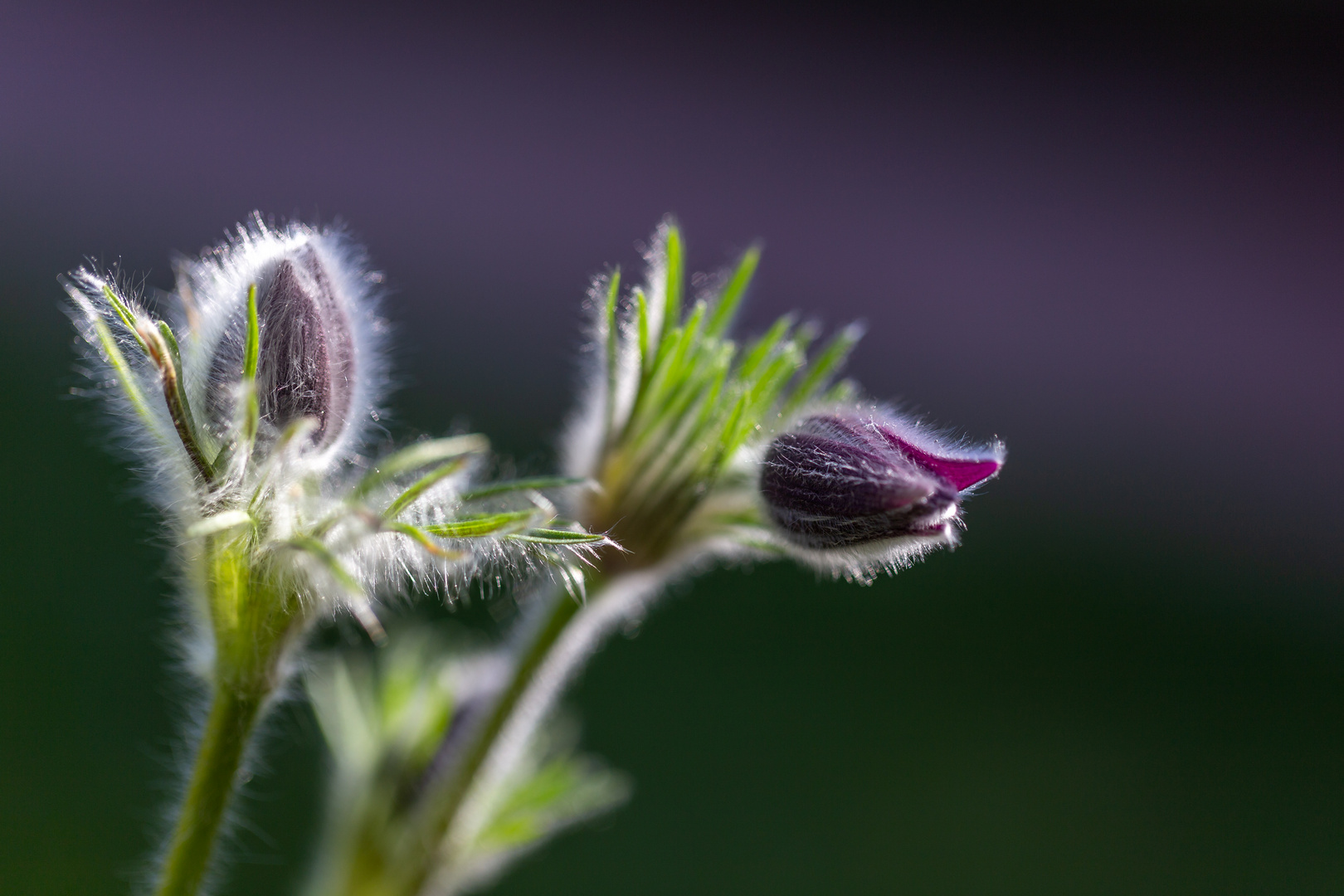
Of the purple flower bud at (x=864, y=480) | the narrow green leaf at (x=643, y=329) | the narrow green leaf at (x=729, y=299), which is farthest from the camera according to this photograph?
the narrow green leaf at (x=729, y=299)

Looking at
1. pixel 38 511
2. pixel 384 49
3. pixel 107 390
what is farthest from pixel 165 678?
pixel 384 49

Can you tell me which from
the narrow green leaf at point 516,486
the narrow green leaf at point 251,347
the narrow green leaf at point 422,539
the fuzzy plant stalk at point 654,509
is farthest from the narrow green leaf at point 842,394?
the narrow green leaf at point 251,347

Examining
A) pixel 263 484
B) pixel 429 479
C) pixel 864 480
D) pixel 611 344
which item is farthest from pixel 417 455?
pixel 864 480

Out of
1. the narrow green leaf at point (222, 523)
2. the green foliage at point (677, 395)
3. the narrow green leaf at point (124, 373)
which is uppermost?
the green foliage at point (677, 395)

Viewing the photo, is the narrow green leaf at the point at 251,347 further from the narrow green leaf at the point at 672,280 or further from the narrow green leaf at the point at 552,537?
the narrow green leaf at the point at 672,280

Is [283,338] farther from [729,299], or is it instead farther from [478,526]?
[729,299]
